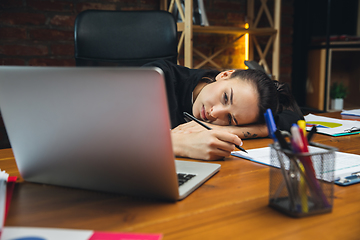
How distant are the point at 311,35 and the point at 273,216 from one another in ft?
8.75

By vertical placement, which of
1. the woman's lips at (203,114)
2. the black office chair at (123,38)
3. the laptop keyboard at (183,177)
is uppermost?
the black office chair at (123,38)

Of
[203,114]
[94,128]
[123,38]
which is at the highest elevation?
[123,38]

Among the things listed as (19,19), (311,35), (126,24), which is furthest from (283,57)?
(19,19)

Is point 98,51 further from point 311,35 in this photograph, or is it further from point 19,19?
point 311,35

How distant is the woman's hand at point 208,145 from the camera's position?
0.66 meters

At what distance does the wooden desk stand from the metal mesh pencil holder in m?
Result: 0.01

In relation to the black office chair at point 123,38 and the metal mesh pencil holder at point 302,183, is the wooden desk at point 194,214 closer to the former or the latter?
the metal mesh pencil holder at point 302,183

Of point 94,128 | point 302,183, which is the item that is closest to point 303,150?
point 302,183

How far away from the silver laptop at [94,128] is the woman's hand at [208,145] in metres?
0.16

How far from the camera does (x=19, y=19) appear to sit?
194 cm

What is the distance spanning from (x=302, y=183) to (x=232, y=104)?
59 centimetres

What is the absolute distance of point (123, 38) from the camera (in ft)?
4.56

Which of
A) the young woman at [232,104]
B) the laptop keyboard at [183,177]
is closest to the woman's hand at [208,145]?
the young woman at [232,104]

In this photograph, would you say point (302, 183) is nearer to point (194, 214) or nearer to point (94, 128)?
point (194, 214)
